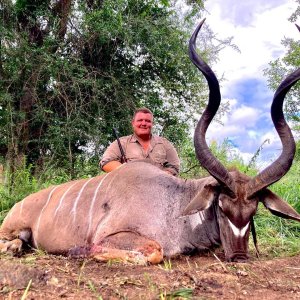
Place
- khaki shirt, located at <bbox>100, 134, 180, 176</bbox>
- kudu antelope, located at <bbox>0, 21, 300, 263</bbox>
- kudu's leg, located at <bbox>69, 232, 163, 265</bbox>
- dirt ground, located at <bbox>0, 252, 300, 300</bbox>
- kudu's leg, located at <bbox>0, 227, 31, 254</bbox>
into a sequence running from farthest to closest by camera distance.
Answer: khaki shirt, located at <bbox>100, 134, 180, 176</bbox> → kudu's leg, located at <bbox>0, 227, 31, 254</bbox> → kudu antelope, located at <bbox>0, 21, 300, 263</bbox> → kudu's leg, located at <bbox>69, 232, 163, 265</bbox> → dirt ground, located at <bbox>0, 252, 300, 300</bbox>

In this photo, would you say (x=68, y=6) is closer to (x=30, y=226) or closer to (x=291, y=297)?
(x=30, y=226)

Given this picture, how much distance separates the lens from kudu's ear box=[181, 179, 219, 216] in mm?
3217

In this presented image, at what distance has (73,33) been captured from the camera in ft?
26.7

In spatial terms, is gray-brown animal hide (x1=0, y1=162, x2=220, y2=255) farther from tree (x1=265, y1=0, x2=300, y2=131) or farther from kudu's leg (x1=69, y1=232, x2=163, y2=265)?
tree (x1=265, y1=0, x2=300, y2=131)

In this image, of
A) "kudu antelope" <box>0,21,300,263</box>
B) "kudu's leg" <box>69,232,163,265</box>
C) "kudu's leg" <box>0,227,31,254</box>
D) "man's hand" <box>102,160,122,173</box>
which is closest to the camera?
"kudu's leg" <box>69,232,163,265</box>

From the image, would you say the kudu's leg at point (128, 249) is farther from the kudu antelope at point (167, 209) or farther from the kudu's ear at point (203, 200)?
the kudu's ear at point (203, 200)

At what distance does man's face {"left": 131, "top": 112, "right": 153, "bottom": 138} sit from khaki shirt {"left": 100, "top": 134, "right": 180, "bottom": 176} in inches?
3.6

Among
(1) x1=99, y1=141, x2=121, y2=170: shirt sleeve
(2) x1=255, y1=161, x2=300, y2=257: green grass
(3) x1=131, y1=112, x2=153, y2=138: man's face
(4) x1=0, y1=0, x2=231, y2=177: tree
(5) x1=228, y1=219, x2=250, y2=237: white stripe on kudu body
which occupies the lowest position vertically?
(2) x1=255, y1=161, x2=300, y2=257: green grass

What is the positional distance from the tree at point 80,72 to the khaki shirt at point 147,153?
266 cm

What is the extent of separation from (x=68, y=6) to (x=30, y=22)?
65cm

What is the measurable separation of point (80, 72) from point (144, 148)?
3433 mm

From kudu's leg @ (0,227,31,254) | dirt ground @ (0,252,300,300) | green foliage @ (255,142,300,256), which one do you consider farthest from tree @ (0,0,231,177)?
dirt ground @ (0,252,300,300)

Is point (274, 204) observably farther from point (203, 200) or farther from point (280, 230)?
point (280, 230)

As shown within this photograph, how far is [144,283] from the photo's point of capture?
7.31 ft
